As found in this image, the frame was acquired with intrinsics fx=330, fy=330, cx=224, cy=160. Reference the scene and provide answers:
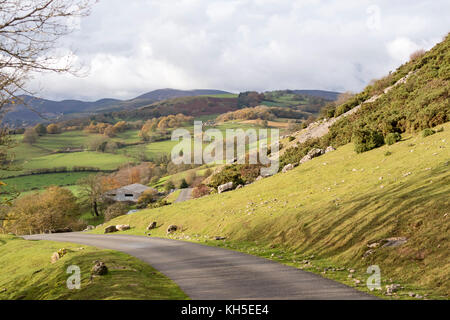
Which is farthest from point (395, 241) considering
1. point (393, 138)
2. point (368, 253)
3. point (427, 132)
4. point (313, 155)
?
point (313, 155)

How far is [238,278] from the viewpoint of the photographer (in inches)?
495

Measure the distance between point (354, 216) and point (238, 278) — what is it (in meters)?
7.35

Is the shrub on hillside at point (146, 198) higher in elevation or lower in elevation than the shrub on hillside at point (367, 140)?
lower

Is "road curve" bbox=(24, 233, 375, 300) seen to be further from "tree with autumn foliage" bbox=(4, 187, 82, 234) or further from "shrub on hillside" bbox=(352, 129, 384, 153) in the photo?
"tree with autumn foliage" bbox=(4, 187, 82, 234)

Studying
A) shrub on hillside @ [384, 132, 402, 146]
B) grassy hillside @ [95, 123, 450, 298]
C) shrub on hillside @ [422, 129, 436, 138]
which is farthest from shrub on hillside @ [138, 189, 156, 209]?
shrub on hillside @ [422, 129, 436, 138]

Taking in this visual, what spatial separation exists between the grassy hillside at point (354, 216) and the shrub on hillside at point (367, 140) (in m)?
0.94

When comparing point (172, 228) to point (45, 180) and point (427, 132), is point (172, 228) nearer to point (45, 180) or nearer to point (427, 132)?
point (427, 132)

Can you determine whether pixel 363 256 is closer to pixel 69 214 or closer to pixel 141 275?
pixel 141 275

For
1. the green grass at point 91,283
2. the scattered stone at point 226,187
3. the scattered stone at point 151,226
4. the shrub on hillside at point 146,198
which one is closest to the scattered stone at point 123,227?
the scattered stone at point 151,226

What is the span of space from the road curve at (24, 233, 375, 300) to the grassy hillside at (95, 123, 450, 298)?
110cm

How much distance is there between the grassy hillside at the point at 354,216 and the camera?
12180 millimetres

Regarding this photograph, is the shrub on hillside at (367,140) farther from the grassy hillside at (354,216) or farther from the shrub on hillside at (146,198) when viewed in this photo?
the shrub on hillside at (146,198)

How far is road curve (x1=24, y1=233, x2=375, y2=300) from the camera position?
408 inches
